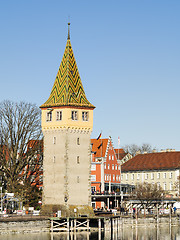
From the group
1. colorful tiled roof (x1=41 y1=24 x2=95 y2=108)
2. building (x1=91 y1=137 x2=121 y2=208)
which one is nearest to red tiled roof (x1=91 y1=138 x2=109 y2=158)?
building (x1=91 y1=137 x2=121 y2=208)

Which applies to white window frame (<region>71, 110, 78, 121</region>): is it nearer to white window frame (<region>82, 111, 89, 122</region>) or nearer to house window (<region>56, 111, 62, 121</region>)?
white window frame (<region>82, 111, 89, 122</region>)

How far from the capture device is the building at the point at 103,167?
10731cm

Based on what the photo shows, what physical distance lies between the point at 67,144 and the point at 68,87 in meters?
7.53

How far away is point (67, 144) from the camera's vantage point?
77.1 meters

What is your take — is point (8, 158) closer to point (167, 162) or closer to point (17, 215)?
point (17, 215)

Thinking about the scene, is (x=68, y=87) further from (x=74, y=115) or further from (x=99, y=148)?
(x=99, y=148)

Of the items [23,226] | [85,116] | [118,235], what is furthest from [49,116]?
[118,235]

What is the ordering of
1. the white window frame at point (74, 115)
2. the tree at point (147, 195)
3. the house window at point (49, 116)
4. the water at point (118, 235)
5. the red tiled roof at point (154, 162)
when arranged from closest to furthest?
the water at point (118, 235) < the white window frame at point (74, 115) < the house window at point (49, 116) < the tree at point (147, 195) < the red tiled roof at point (154, 162)

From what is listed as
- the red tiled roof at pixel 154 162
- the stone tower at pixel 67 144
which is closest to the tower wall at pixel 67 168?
the stone tower at pixel 67 144

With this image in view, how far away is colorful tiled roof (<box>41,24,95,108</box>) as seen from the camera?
259ft

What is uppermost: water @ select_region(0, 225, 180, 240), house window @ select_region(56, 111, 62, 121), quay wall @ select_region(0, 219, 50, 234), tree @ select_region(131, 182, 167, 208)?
house window @ select_region(56, 111, 62, 121)

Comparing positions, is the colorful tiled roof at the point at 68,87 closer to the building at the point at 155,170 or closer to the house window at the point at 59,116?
the house window at the point at 59,116

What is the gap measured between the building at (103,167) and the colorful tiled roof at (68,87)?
28.7 m

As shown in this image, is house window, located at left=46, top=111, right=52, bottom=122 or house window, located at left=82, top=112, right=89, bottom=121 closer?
house window, located at left=82, top=112, right=89, bottom=121
